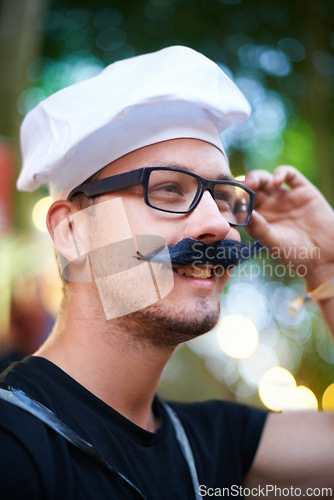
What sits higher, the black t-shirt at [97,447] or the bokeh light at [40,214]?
the bokeh light at [40,214]

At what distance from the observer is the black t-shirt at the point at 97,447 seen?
1137 mm

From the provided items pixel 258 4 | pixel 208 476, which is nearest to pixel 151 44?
pixel 258 4

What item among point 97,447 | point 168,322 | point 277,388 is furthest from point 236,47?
point 97,447

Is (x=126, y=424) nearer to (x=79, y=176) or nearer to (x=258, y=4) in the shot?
(x=79, y=176)

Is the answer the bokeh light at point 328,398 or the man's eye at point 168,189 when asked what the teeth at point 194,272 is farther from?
the bokeh light at point 328,398

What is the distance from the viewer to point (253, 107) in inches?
189

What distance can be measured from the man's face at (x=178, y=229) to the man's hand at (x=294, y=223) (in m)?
0.51

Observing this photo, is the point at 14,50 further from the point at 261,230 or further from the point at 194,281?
the point at 194,281

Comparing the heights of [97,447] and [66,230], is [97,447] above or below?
below

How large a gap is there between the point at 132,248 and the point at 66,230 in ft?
0.87

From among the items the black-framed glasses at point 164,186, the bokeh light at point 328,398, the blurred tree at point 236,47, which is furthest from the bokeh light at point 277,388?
the black-framed glasses at point 164,186

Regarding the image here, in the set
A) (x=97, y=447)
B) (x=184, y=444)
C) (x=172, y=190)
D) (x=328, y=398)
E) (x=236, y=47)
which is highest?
(x=236, y=47)

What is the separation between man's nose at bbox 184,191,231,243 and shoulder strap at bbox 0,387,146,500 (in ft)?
2.06

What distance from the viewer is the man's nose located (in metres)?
1.48
